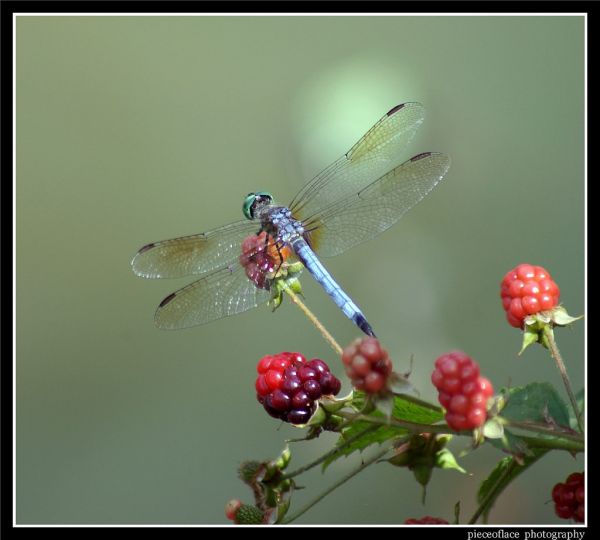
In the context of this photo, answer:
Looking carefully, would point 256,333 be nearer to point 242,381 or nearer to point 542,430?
point 242,381

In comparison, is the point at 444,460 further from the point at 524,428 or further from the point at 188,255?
the point at 188,255

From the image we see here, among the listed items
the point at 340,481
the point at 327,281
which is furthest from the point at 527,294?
the point at 327,281

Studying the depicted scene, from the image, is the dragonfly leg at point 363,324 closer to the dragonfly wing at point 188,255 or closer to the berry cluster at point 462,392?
the dragonfly wing at point 188,255

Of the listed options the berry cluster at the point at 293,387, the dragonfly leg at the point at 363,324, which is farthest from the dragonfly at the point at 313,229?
the berry cluster at the point at 293,387

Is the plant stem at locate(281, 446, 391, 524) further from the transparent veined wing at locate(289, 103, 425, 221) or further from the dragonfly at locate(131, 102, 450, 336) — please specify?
the transparent veined wing at locate(289, 103, 425, 221)

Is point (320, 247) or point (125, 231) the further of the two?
point (125, 231)
